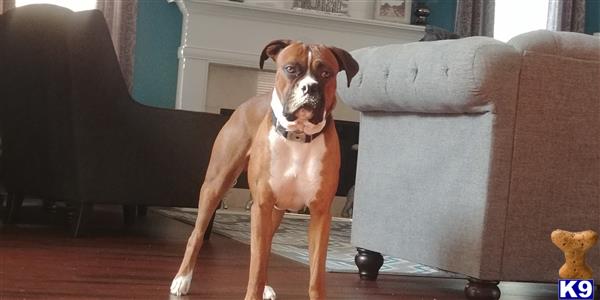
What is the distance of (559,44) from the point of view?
217 centimetres

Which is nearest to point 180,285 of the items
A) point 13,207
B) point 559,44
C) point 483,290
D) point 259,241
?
point 259,241

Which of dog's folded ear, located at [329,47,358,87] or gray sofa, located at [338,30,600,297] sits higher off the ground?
A: dog's folded ear, located at [329,47,358,87]

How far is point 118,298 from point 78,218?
1344mm

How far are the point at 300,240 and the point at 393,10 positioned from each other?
2.76 meters

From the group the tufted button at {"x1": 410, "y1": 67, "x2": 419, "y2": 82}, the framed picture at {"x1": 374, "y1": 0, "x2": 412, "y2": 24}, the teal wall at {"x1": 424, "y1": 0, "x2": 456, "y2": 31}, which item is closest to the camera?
the tufted button at {"x1": 410, "y1": 67, "x2": 419, "y2": 82}

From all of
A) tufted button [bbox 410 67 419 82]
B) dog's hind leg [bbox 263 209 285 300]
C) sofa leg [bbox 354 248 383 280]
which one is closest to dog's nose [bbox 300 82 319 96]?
dog's hind leg [bbox 263 209 285 300]

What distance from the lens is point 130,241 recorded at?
323 centimetres

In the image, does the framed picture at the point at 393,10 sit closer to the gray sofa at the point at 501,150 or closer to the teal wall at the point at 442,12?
→ the teal wall at the point at 442,12

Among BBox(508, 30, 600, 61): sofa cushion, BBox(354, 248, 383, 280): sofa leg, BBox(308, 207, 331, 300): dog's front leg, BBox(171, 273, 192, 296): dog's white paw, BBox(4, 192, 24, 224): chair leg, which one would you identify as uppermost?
BBox(508, 30, 600, 61): sofa cushion

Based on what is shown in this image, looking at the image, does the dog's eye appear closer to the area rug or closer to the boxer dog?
the boxer dog

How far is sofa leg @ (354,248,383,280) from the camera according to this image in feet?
8.45

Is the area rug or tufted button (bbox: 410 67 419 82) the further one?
the area rug

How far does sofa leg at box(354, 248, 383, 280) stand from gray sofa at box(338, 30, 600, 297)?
238 mm

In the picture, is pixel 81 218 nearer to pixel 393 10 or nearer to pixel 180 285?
pixel 180 285
